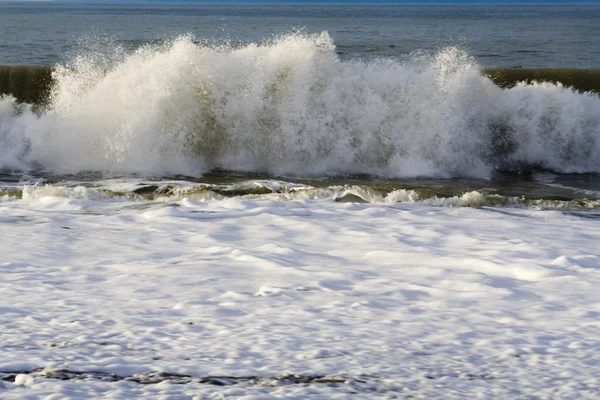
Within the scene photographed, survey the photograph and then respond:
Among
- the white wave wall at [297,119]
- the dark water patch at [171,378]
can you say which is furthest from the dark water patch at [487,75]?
the dark water patch at [171,378]

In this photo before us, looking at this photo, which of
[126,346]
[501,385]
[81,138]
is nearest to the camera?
[501,385]

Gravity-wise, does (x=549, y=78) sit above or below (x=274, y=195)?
above

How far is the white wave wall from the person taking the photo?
12.2 metres

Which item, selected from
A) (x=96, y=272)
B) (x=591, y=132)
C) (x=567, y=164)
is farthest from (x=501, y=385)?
(x=591, y=132)

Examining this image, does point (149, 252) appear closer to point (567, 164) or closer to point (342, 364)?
point (342, 364)

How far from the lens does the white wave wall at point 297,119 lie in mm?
12203

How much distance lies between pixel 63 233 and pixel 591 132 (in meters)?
9.03

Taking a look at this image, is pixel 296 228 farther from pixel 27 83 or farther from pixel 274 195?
pixel 27 83

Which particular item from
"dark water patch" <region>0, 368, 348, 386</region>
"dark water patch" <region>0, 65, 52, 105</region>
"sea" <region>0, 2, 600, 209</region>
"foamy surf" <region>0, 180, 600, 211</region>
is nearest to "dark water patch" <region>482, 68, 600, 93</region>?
"sea" <region>0, 2, 600, 209</region>

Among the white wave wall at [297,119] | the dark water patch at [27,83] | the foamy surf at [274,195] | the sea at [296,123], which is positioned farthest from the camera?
the dark water patch at [27,83]

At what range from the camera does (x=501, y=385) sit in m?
4.02

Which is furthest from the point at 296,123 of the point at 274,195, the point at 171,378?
the point at 171,378

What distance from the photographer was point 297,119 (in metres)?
12.8

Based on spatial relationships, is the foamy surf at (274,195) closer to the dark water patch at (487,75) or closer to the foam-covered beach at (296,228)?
the foam-covered beach at (296,228)
